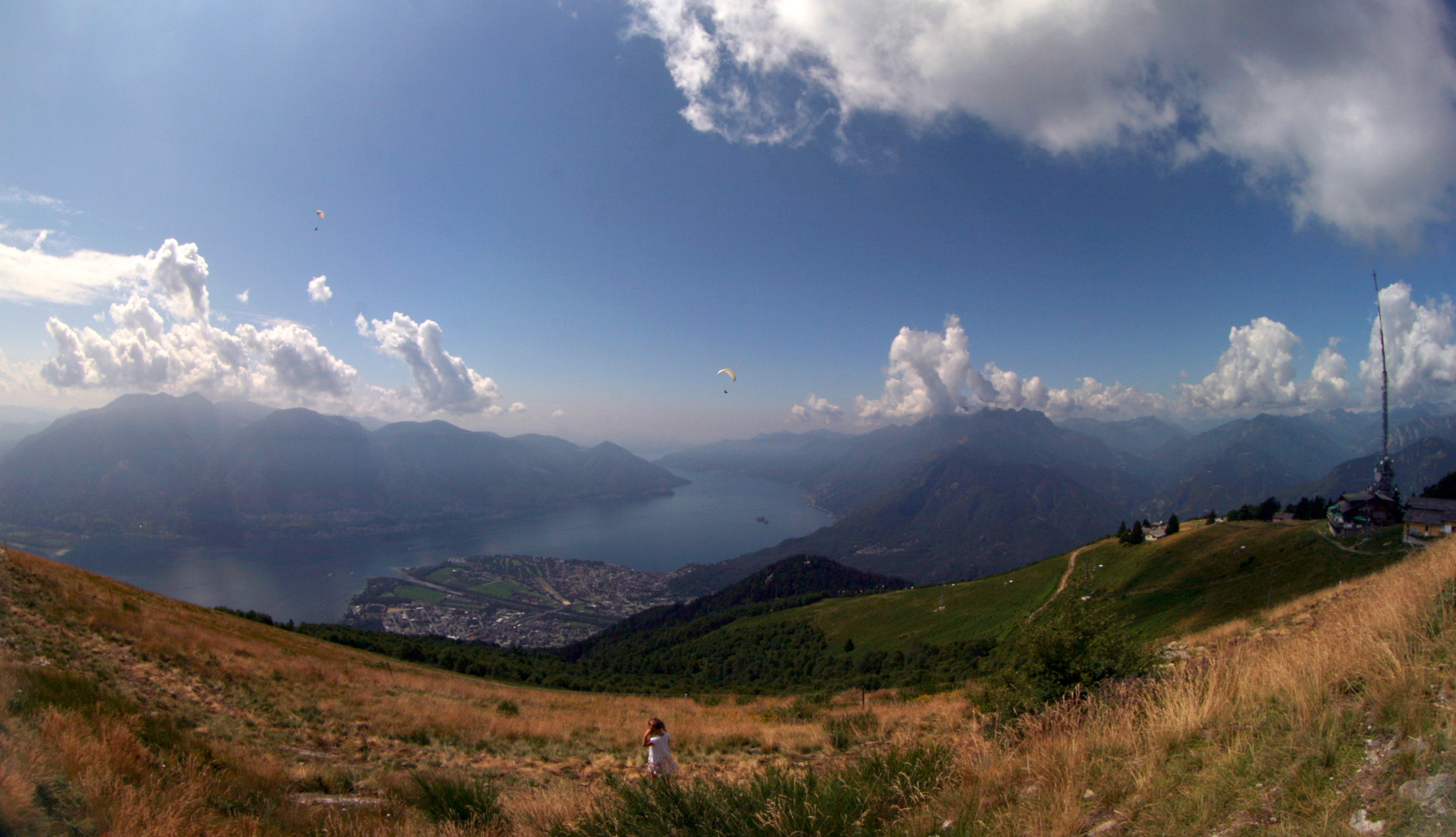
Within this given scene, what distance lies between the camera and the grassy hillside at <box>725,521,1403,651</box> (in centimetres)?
2755

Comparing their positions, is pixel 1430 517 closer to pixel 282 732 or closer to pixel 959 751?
pixel 959 751

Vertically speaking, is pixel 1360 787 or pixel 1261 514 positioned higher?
pixel 1360 787

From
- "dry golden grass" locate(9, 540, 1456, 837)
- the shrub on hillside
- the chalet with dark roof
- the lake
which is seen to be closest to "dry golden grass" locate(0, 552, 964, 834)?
"dry golden grass" locate(9, 540, 1456, 837)

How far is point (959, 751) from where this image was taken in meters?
5.24

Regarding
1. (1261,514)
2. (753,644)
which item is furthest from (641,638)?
(1261,514)

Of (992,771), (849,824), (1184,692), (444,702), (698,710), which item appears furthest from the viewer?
(698,710)

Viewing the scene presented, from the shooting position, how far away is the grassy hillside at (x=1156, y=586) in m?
27.5

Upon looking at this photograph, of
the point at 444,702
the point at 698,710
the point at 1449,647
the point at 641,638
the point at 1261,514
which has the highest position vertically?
the point at 1449,647

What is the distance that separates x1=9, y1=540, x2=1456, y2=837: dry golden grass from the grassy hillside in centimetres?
433

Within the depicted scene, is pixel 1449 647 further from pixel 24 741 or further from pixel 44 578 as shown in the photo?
pixel 44 578

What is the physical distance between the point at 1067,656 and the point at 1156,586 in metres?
40.7

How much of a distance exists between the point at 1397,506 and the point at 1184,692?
54.7 metres

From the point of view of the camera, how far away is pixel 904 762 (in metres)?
4.49

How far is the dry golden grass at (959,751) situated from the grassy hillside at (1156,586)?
4.33m
